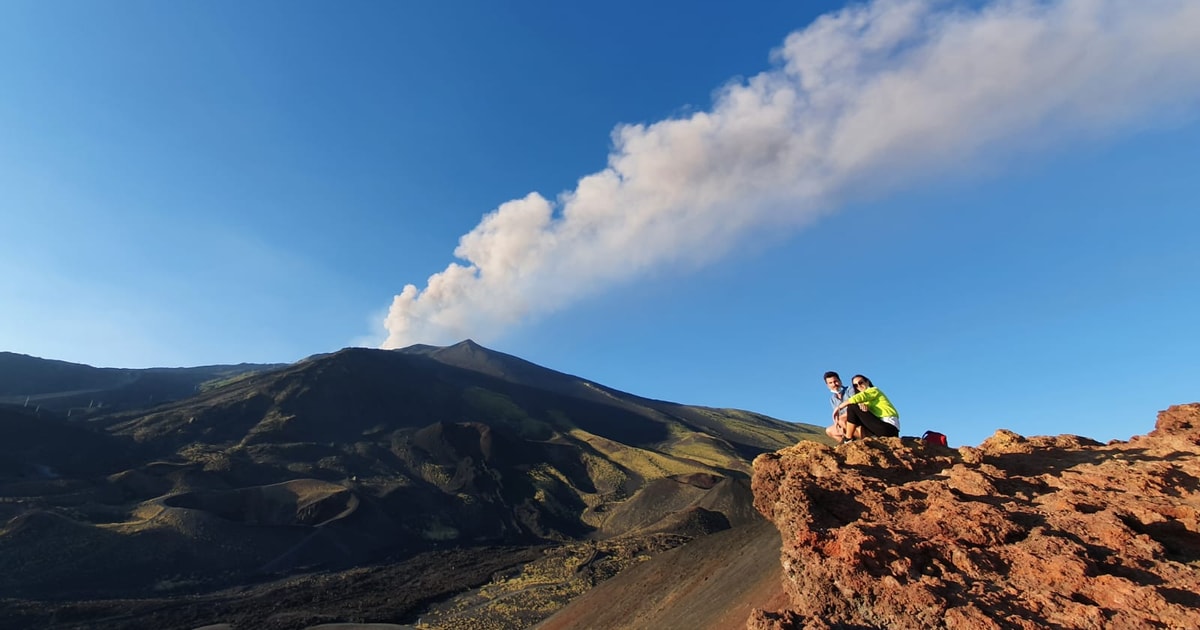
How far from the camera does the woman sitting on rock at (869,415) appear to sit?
788 centimetres

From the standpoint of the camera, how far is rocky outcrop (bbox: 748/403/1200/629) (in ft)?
14.4

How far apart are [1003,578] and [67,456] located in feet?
236

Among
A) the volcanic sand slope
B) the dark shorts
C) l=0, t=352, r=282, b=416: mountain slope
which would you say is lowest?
the volcanic sand slope

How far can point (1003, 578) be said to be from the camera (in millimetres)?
4805

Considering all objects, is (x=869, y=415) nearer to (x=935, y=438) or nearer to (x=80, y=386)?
(x=935, y=438)

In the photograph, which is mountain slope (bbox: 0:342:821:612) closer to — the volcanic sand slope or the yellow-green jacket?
the volcanic sand slope

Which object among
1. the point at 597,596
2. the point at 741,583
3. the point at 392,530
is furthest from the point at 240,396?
the point at 741,583

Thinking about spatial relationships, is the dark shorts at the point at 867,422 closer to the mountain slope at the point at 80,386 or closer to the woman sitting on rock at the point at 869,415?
the woman sitting on rock at the point at 869,415

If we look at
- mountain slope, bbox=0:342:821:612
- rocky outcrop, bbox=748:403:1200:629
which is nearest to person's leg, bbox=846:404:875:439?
rocky outcrop, bbox=748:403:1200:629

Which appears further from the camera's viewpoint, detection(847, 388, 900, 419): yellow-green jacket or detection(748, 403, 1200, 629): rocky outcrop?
detection(847, 388, 900, 419): yellow-green jacket

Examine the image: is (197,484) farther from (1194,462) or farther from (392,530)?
(1194,462)

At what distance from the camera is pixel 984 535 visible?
5.34 meters

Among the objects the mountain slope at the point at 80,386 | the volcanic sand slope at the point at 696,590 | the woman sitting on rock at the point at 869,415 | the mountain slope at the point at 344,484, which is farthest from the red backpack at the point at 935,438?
the mountain slope at the point at 80,386

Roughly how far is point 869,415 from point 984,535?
2.69 m
